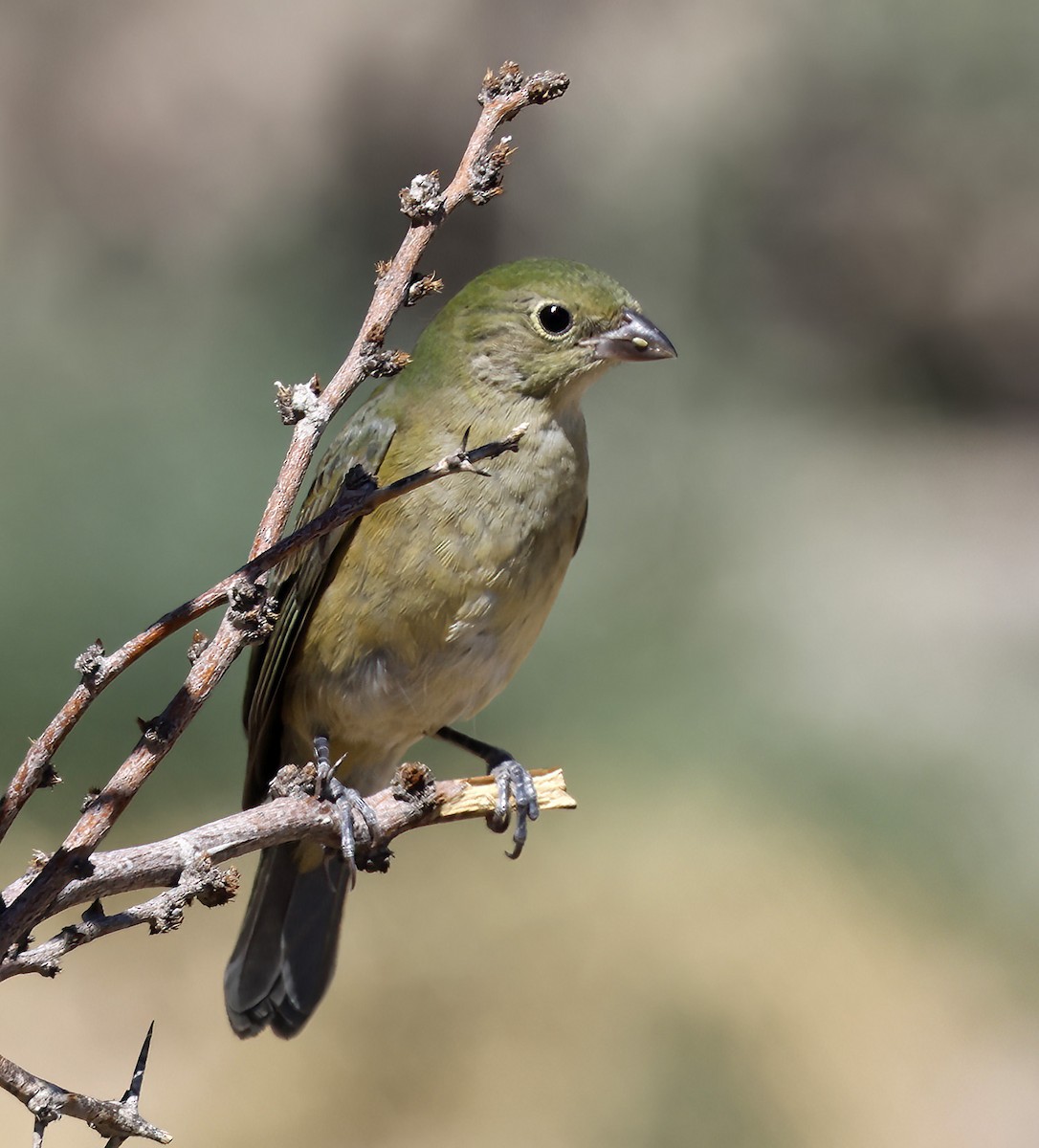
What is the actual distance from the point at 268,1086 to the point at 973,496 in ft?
20.4

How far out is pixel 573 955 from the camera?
6582 millimetres

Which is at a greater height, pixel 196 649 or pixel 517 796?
pixel 517 796

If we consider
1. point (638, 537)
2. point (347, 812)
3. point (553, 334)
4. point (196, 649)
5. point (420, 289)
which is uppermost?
point (638, 537)

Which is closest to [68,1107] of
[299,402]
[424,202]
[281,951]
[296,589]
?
[299,402]

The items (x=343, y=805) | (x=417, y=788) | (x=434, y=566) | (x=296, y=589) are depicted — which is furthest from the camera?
(x=296, y=589)

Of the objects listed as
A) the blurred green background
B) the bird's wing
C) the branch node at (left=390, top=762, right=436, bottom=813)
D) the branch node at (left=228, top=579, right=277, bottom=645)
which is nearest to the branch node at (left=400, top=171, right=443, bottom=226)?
the branch node at (left=228, top=579, right=277, bottom=645)

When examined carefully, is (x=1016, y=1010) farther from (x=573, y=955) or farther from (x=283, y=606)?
(x=283, y=606)

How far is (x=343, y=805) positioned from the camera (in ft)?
10.4

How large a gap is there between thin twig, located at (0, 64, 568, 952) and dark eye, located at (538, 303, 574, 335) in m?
1.58

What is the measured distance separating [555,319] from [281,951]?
1.93m

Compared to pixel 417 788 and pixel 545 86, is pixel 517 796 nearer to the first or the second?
pixel 417 788

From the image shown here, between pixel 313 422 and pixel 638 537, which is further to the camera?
pixel 638 537

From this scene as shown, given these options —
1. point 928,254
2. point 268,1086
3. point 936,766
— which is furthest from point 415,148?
point 268,1086

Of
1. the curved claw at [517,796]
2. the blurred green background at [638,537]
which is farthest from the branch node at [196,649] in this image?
the blurred green background at [638,537]
